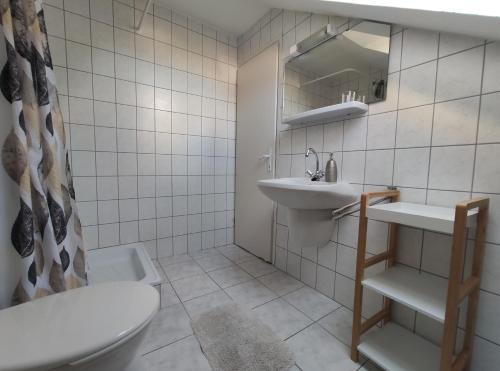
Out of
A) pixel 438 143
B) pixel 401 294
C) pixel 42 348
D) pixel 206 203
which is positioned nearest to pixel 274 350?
pixel 401 294

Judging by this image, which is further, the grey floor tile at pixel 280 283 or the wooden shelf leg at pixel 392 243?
the grey floor tile at pixel 280 283

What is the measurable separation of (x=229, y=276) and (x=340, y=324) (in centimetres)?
85

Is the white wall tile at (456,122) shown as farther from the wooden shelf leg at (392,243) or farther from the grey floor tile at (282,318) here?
the grey floor tile at (282,318)

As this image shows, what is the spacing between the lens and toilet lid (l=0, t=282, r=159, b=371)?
573mm

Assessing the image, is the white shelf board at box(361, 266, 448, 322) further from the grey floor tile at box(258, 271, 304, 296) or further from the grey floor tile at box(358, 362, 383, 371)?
the grey floor tile at box(258, 271, 304, 296)

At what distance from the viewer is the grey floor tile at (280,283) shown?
159 centimetres

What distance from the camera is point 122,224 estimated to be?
6.07 feet

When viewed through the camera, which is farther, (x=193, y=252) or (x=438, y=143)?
(x=193, y=252)

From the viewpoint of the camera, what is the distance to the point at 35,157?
0.83 meters

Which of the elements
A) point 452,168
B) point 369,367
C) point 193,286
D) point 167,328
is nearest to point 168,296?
point 193,286

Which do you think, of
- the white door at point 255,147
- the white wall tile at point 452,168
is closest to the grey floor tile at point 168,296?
the white door at point 255,147

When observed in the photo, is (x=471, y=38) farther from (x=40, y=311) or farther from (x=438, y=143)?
(x=40, y=311)

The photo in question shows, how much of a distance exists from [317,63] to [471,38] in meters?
0.80

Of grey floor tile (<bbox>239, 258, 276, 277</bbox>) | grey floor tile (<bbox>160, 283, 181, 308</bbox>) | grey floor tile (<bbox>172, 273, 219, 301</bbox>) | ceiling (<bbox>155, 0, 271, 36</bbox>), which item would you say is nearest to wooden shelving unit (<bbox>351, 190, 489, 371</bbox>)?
grey floor tile (<bbox>239, 258, 276, 277</bbox>)
